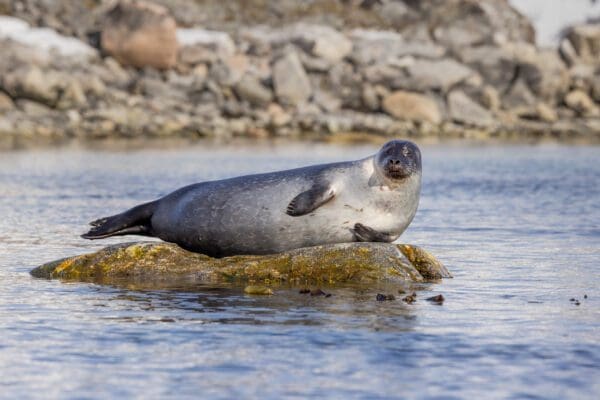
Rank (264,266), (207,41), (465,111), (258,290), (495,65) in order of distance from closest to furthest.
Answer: (258,290)
(264,266)
(465,111)
(207,41)
(495,65)

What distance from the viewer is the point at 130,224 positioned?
13.3 metres

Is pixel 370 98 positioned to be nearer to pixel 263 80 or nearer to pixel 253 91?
pixel 263 80

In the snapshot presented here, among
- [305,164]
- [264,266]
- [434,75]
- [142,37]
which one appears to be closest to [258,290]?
[264,266]

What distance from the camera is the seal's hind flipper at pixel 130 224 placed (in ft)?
43.5

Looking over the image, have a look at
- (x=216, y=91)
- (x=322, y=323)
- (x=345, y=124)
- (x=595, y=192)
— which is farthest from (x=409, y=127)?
(x=322, y=323)

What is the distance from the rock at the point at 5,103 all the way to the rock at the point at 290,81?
10875mm

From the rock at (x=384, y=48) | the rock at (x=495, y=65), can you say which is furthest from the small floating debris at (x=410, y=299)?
the rock at (x=495, y=65)

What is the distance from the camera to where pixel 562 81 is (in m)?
56.8

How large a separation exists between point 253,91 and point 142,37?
5.47 meters

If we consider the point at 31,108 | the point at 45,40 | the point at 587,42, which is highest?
the point at 587,42

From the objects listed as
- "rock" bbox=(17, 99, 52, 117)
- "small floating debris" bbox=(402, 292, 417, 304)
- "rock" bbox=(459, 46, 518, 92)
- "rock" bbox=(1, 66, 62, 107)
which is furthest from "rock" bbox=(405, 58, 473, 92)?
"small floating debris" bbox=(402, 292, 417, 304)

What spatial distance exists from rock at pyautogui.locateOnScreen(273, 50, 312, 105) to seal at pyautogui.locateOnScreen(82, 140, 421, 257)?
39.0 meters

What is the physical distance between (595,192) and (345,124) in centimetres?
2619

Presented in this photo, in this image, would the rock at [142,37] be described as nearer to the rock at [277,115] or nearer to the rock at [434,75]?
the rock at [277,115]
